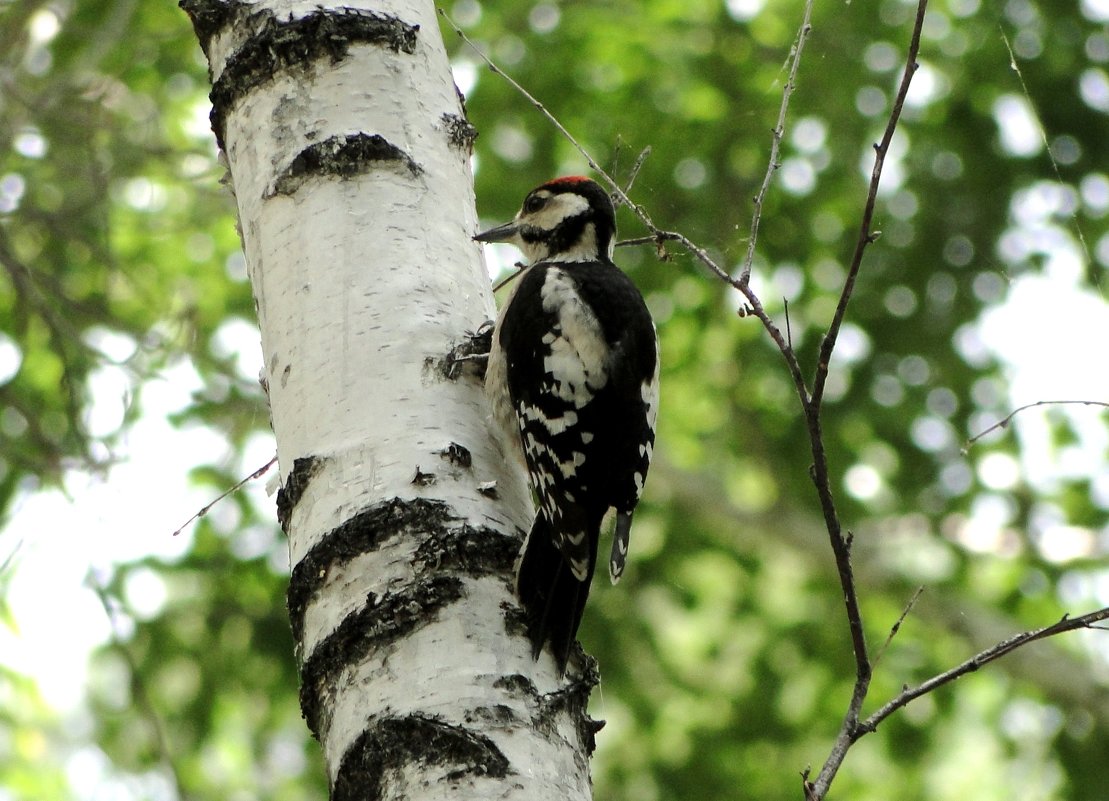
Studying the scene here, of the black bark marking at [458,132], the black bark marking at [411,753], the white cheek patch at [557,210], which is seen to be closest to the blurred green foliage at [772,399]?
the white cheek patch at [557,210]

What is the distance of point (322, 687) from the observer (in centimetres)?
164

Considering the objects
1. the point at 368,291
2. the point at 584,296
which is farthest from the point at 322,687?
the point at 584,296

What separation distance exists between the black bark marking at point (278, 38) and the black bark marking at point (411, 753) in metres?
1.18

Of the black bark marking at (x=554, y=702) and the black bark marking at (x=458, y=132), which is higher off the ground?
the black bark marking at (x=458, y=132)

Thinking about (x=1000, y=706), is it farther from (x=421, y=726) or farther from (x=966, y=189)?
(x=421, y=726)

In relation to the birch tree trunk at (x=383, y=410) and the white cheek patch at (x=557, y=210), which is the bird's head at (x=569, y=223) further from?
the birch tree trunk at (x=383, y=410)

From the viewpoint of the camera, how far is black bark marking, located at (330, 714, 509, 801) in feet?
4.76

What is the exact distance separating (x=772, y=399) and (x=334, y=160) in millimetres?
5362

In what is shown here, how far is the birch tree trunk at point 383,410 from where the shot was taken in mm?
1533

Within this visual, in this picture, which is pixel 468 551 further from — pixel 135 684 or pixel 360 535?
pixel 135 684

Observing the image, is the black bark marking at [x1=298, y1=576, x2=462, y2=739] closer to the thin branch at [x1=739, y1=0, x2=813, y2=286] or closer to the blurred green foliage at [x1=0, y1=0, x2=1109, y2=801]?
the thin branch at [x1=739, y1=0, x2=813, y2=286]

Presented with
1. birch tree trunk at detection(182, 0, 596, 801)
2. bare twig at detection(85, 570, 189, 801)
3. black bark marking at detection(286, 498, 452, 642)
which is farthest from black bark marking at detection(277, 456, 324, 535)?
bare twig at detection(85, 570, 189, 801)

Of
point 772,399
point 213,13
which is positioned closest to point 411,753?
point 213,13

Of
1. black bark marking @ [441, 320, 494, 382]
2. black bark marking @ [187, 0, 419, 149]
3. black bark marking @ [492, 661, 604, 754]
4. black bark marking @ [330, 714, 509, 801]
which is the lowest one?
black bark marking @ [330, 714, 509, 801]
